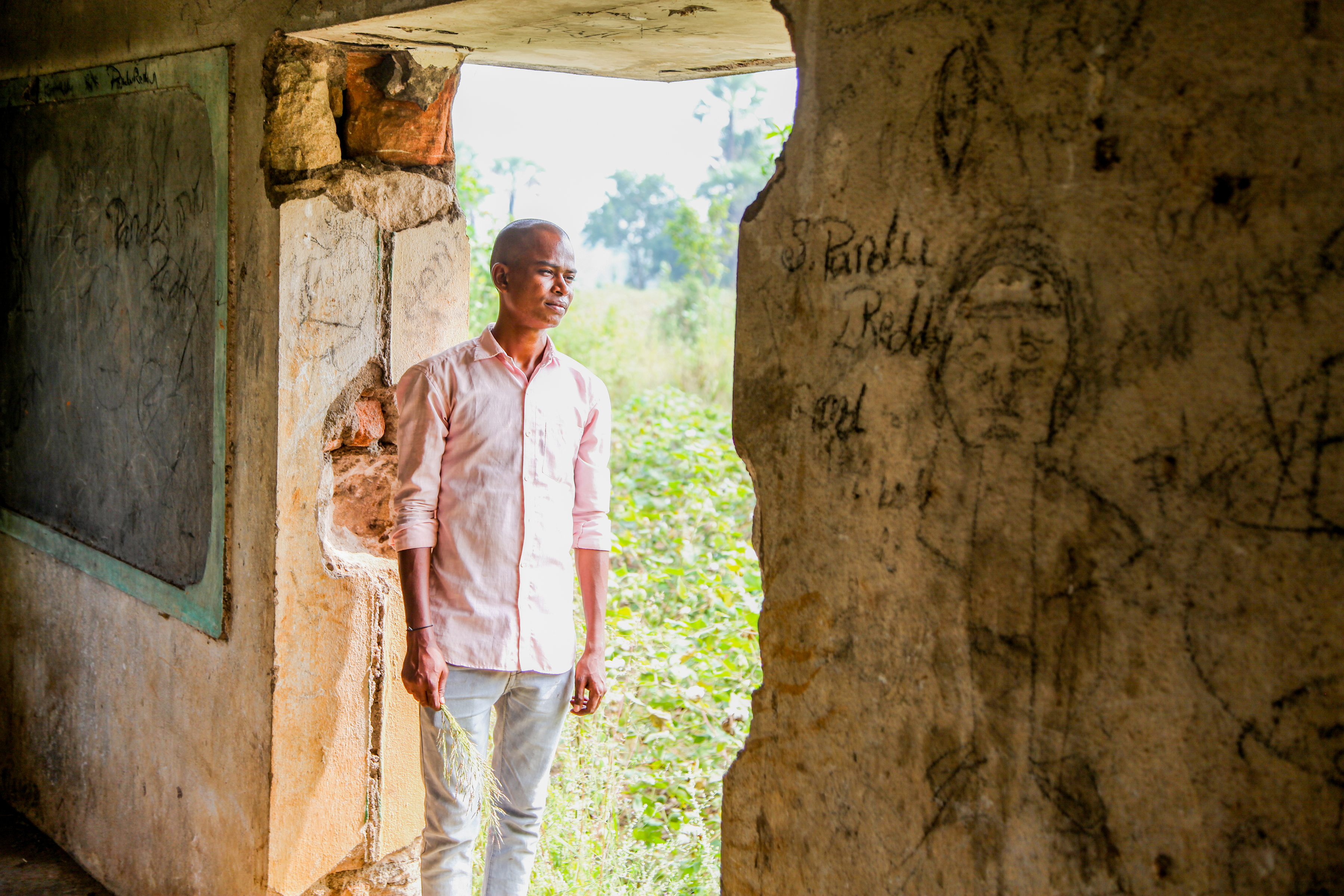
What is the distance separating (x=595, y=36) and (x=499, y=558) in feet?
4.27

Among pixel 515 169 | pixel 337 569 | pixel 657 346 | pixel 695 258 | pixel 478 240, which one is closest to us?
pixel 337 569

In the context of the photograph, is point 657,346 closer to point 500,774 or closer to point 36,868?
point 36,868

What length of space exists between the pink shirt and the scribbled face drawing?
135 centimetres

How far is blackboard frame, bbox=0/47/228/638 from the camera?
10.1ft

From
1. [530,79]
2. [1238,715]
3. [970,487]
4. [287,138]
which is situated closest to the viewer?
[1238,715]

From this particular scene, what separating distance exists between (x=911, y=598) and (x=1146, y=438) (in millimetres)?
419

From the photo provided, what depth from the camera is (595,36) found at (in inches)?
105

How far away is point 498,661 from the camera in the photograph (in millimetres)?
2645

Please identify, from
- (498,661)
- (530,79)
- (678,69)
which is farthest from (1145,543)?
(530,79)

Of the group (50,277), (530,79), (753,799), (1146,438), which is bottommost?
(753,799)

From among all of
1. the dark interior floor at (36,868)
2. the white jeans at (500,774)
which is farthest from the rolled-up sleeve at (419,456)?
the dark interior floor at (36,868)

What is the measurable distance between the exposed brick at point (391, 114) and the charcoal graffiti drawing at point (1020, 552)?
2000 mm

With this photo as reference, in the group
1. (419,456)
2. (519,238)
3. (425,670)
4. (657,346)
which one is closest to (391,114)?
(519,238)

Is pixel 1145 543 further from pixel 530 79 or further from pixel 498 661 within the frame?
pixel 530 79
